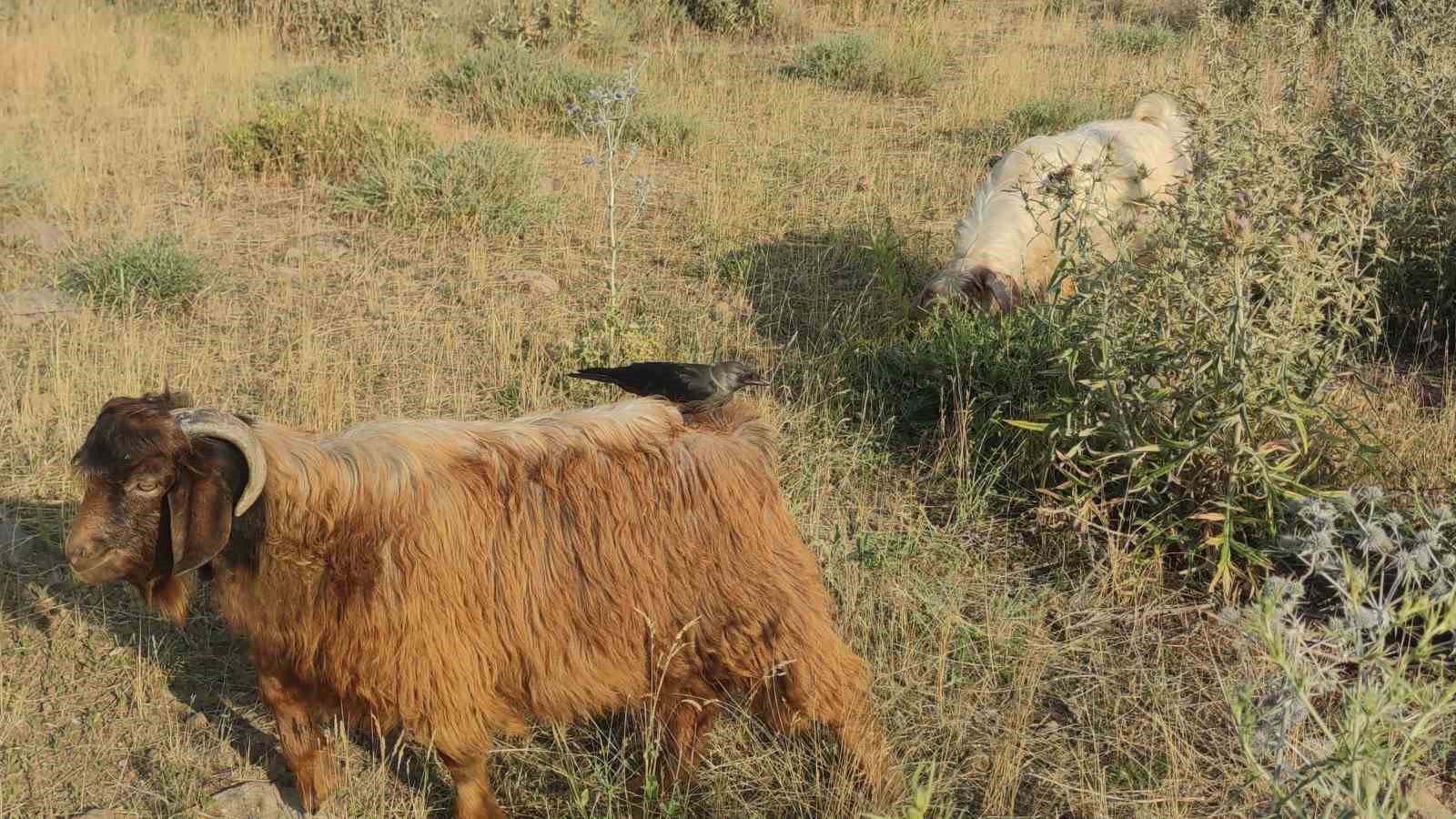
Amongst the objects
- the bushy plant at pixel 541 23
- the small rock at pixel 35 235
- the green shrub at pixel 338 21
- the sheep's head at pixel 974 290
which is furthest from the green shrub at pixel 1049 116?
the small rock at pixel 35 235

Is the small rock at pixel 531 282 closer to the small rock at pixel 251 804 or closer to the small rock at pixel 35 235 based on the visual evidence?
the small rock at pixel 35 235

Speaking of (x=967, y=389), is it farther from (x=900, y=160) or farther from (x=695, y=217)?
(x=900, y=160)

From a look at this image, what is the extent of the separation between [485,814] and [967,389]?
10.1ft

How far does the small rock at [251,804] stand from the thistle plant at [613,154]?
10.6ft

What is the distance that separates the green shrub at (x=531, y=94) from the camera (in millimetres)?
9805

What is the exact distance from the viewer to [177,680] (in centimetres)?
444

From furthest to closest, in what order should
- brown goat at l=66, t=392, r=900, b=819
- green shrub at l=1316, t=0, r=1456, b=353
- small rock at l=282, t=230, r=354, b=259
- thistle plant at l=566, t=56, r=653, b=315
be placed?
small rock at l=282, t=230, r=354, b=259
thistle plant at l=566, t=56, r=653, b=315
green shrub at l=1316, t=0, r=1456, b=353
brown goat at l=66, t=392, r=900, b=819

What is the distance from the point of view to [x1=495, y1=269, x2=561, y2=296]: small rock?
7.39m

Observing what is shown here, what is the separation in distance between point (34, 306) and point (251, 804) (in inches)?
176

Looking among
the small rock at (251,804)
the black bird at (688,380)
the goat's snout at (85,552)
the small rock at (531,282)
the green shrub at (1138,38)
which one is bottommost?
the small rock at (251,804)

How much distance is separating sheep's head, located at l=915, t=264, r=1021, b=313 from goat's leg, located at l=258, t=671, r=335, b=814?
413 centimetres

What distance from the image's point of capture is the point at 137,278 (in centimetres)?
691

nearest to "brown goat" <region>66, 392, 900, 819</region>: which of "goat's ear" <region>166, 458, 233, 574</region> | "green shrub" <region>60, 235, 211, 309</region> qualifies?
"goat's ear" <region>166, 458, 233, 574</region>

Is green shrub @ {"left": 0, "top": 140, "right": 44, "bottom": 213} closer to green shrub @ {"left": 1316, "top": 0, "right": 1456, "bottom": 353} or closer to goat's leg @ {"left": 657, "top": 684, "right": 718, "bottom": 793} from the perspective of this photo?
goat's leg @ {"left": 657, "top": 684, "right": 718, "bottom": 793}
